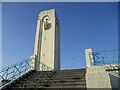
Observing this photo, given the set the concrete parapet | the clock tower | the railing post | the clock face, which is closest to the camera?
the concrete parapet

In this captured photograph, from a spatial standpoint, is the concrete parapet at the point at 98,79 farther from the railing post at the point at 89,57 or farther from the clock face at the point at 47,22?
the clock face at the point at 47,22

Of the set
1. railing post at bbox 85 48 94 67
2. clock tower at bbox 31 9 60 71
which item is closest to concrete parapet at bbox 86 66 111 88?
railing post at bbox 85 48 94 67

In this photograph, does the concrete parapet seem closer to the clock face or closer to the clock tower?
the clock tower

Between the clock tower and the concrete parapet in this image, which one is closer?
the concrete parapet

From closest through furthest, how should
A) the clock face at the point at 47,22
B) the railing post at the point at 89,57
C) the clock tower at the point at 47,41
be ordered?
the railing post at the point at 89,57, the clock tower at the point at 47,41, the clock face at the point at 47,22

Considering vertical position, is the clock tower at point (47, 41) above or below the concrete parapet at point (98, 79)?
above

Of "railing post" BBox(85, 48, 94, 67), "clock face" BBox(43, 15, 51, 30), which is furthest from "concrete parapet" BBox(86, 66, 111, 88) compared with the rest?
"clock face" BBox(43, 15, 51, 30)

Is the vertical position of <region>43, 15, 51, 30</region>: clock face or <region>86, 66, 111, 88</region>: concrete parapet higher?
<region>43, 15, 51, 30</region>: clock face

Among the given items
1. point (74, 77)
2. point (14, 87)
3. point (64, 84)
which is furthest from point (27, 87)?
point (74, 77)

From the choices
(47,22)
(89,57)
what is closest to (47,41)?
(47,22)

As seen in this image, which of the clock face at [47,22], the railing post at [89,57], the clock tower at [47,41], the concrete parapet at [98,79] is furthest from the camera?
the clock face at [47,22]

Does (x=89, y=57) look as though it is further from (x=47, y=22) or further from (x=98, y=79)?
(x=47, y=22)

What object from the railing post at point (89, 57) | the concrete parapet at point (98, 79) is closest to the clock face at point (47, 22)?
the railing post at point (89, 57)

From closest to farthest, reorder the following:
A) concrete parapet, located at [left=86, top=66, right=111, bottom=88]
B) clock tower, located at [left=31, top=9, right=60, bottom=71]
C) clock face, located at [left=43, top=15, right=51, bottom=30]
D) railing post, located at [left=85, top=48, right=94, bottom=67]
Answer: concrete parapet, located at [left=86, top=66, right=111, bottom=88], railing post, located at [left=85, top=48, right=94, bottom=67], clock tower, located at [left=31, top=9, right=60, bottom=71], clock face, located at [left=43, top=15, right=51, bottom=30]
